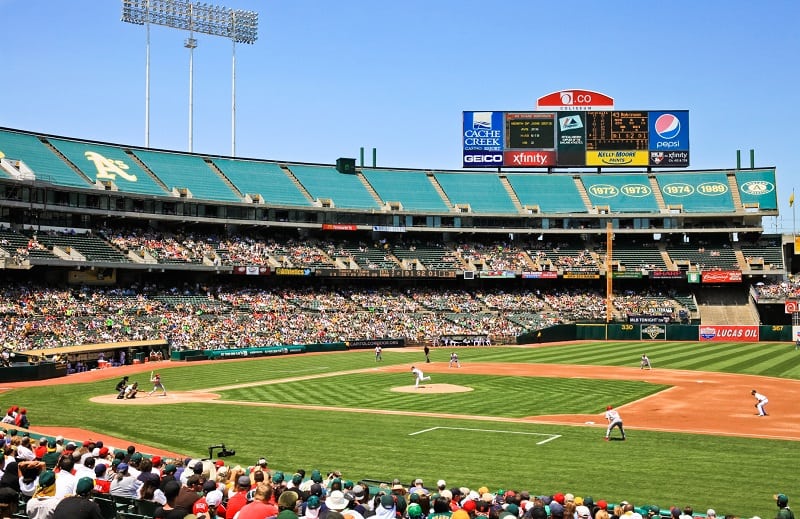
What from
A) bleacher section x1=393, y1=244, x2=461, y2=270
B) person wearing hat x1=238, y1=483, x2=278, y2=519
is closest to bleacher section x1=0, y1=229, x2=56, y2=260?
bleacher section x1=393, y1=244, x2=461, y2=270

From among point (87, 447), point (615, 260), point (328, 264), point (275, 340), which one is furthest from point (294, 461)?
point (615, 260)

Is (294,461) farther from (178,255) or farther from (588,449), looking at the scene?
(178,255)

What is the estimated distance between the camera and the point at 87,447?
16.5 metres

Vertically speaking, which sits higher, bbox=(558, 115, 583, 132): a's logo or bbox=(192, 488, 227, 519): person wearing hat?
bbox=(558, 115, 583, 132): a's logo

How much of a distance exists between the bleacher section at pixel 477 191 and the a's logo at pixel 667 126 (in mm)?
18937

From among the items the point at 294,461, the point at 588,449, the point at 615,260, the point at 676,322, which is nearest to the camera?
the point at 294,461

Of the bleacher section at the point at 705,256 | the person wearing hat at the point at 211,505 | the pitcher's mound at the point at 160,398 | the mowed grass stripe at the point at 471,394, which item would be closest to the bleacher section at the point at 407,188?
the bleacher section at the point at 705,256

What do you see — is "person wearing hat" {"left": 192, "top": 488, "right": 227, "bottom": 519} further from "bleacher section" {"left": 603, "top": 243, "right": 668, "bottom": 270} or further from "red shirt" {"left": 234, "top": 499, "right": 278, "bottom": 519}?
"bleacher section" {"left": 603, "top": 243, "right": 668, "bottom": 270}

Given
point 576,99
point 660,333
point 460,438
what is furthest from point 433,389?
point 576,99

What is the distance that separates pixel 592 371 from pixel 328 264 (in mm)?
38328

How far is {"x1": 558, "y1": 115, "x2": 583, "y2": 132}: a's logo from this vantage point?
88812mm

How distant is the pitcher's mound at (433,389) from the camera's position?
3812cm

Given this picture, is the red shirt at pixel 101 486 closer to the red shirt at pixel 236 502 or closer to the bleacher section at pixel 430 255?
the red shirt at pixel 236 502

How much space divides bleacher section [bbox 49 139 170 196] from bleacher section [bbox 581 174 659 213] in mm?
49887
